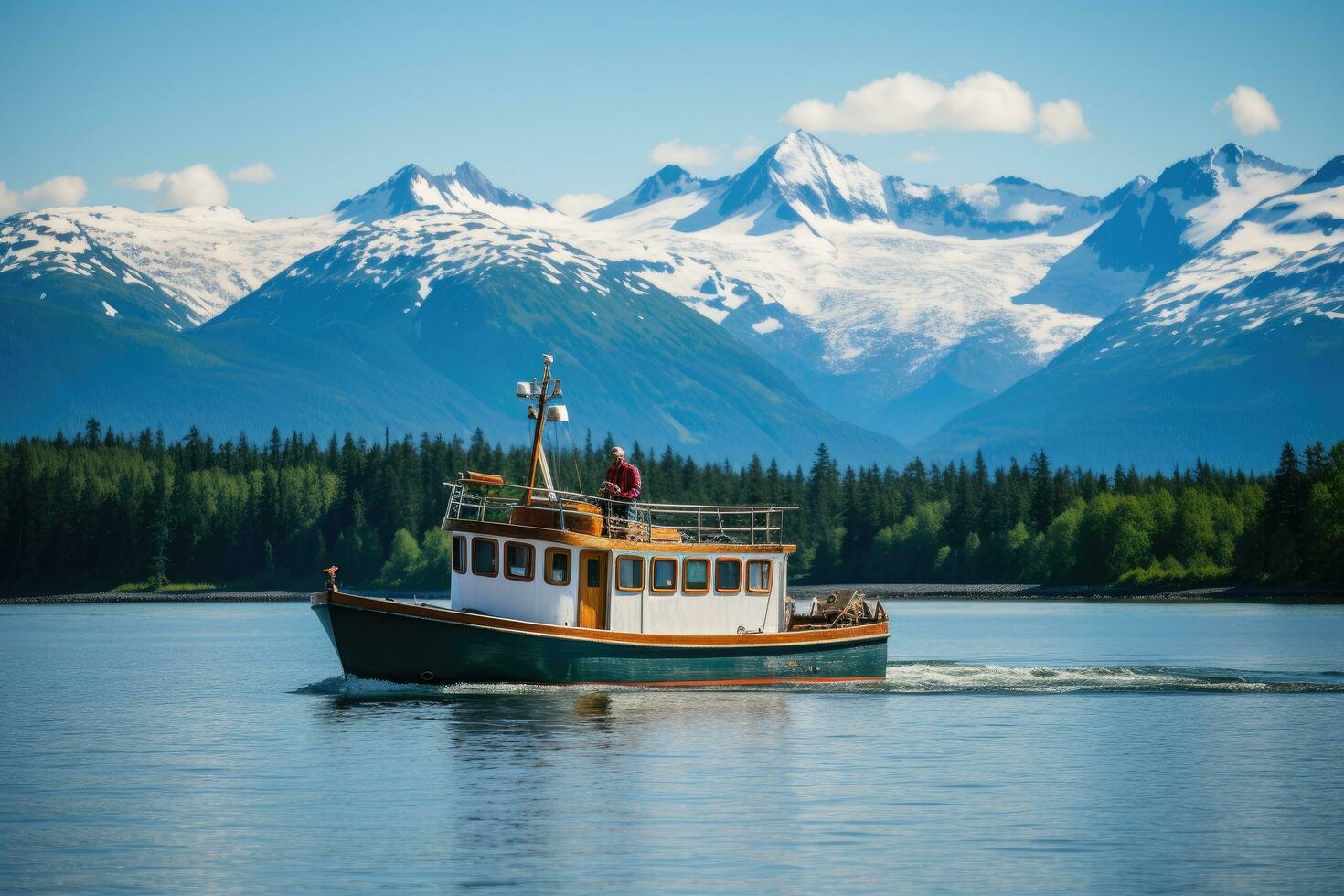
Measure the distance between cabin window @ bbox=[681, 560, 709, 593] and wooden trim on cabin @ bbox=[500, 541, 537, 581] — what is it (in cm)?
480

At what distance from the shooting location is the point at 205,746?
139 feet

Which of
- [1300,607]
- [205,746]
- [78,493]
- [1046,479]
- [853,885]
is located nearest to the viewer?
[853,885]

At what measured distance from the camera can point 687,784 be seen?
36.0 metres

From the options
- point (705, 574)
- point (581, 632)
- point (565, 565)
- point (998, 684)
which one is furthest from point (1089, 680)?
point (565, 565)

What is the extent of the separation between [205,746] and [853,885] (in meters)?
20.8

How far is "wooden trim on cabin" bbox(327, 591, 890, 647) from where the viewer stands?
47.8m

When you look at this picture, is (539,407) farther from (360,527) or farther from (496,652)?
(360,527)

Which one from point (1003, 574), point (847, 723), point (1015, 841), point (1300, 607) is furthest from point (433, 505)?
point (1015, 841)

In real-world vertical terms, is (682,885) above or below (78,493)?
below

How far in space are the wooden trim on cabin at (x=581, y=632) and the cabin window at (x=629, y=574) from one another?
137cm

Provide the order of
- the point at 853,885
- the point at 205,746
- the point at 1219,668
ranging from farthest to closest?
the point at 1219,668
the point at 205,746
the point at 853,885

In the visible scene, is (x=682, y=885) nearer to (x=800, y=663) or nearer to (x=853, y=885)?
(x=853, y=885)

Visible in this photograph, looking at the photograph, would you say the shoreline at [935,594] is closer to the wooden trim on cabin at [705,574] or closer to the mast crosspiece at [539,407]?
the wooden trim on cabin at [705,574]

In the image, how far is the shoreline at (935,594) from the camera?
143 metres
